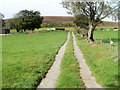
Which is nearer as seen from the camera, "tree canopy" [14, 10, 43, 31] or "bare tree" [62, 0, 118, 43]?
"bare tree" [62, 0, 118, 43]

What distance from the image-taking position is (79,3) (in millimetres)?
32938

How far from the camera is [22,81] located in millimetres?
10406

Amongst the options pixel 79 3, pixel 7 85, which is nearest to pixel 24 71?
pixel 7 85

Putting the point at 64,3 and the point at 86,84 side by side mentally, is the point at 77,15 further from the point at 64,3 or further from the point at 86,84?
the point at 86,84

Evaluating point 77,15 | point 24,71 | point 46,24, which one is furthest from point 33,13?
point 24,71

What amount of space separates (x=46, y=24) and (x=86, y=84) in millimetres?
147669

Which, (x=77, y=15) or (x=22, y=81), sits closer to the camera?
(x=22, y=81)

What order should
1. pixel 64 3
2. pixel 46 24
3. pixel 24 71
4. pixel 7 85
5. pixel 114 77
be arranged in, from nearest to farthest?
pixel 7 85, pixel 114 77, pixel 24 71, pixel 64 3, pixel 46 24

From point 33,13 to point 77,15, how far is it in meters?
74.9

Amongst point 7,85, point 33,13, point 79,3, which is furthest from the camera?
point 33,13

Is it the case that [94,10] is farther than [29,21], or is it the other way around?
[29,21]

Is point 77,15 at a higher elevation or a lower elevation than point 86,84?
higher

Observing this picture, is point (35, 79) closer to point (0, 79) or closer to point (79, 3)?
point (0, 79)

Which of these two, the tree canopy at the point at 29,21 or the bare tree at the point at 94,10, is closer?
the bare tree at the point at 94,10
